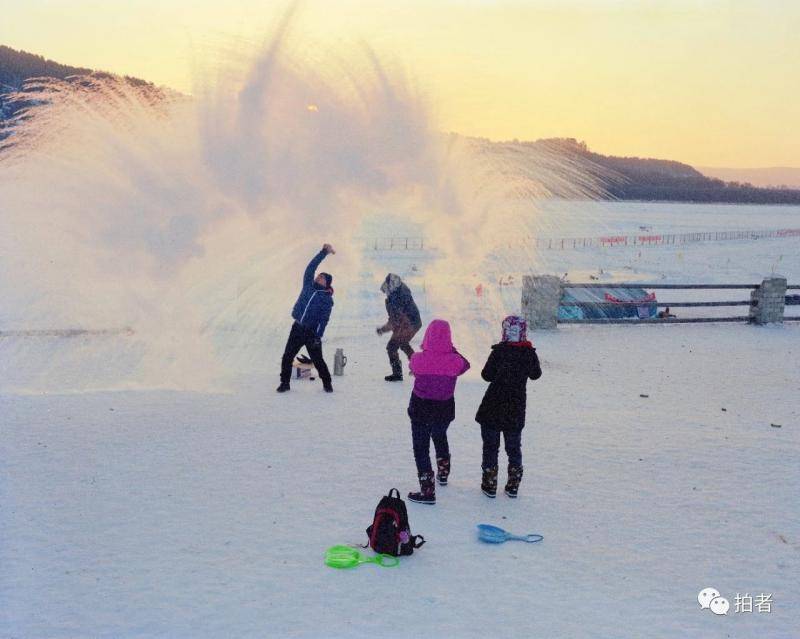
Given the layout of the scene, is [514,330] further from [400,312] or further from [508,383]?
[400,312]

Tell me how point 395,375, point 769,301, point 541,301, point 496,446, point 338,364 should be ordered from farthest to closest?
point 769,301, point 541,301, point 338,364, point 395,375, point 496,446

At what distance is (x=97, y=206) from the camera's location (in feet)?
38.4

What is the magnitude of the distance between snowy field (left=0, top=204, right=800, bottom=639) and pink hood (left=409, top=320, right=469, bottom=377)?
1.13 m

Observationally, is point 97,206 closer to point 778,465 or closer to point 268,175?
point 268,175

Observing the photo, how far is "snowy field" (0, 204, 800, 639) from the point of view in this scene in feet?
15.1

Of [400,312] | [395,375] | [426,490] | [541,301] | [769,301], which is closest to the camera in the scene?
[426,490]

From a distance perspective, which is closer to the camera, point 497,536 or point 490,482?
point 497,536

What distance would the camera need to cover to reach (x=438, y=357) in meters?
6.36

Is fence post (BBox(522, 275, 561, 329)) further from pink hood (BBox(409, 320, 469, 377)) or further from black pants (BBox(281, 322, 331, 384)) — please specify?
pink hood (BBox(409, 320, 469, 377))

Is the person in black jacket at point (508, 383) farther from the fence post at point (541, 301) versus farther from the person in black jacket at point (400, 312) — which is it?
the fence post at point (541, 301)

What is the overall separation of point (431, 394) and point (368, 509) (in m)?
1.08

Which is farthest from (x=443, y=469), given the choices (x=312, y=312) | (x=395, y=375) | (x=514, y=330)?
(x=395, y=375)

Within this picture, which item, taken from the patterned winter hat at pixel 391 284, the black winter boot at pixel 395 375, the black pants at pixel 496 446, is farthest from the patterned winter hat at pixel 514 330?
the black winter boot at pixel 395 375

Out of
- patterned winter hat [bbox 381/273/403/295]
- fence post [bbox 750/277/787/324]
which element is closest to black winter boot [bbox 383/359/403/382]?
patterned winter hat [bbox 381/273/403/295]
